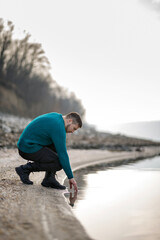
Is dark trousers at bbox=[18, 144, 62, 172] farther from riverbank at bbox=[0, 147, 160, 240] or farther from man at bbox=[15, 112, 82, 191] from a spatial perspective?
riverbank at bbox=[0, 147, 160, 240]

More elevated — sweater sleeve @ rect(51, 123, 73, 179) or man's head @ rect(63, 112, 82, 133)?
man's head @ rect(63, 112, 82, 133)

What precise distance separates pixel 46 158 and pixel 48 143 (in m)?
0.19

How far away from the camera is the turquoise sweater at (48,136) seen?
3.24 meters

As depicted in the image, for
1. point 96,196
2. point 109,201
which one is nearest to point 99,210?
point 109,201

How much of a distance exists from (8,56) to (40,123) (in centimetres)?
1791

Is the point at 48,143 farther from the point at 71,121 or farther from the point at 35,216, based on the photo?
the point at 35,216

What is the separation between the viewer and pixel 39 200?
2811mm

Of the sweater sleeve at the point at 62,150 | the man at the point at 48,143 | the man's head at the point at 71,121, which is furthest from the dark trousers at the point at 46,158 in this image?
the man's head at the point at 71,121

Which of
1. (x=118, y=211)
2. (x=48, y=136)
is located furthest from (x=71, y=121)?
(x=118, y=211)

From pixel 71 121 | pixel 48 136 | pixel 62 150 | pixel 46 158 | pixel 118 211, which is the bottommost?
pixel 118 211

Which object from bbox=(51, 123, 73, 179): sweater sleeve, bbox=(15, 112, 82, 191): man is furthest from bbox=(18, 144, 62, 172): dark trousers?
bbox=(51, 123, 73, 179): sweater sleeve

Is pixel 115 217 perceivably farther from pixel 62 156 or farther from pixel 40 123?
pixel 40 123

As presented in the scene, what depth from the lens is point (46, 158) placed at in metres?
3.42

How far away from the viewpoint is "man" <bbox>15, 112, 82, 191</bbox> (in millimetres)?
3244
